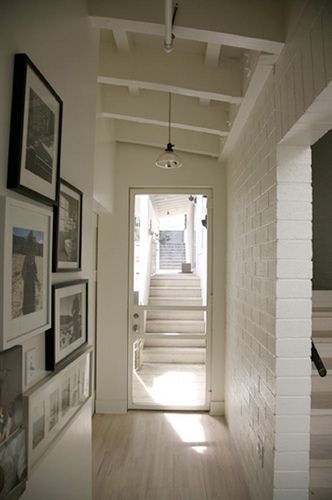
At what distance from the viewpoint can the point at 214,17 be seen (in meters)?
1.65

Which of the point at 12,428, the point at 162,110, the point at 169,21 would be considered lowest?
the point at 12,428

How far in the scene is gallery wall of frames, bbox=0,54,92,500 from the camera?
2.99 ft

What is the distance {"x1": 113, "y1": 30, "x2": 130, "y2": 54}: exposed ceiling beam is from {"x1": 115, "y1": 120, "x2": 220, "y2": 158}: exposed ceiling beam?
1.20 metres

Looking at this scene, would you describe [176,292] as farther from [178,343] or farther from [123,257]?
[123,257]

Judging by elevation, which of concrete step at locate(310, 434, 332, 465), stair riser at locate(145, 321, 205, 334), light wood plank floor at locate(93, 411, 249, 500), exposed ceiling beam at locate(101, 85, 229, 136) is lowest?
light wood plank floor at locate(93, 411, 249, 500)

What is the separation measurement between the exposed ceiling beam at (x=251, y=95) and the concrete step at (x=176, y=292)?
1.66 metres

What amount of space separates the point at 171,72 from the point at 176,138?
1.13 metres

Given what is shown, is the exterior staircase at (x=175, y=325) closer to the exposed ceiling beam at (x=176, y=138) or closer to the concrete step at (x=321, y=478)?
the exposed ceiling beam at (x=176, y=138)

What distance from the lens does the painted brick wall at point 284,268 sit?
1.43 m

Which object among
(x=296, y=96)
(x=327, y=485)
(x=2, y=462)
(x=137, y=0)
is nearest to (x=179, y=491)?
(x=327, y=485)

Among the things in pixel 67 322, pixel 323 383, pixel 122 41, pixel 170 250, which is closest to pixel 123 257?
pixel 170 250

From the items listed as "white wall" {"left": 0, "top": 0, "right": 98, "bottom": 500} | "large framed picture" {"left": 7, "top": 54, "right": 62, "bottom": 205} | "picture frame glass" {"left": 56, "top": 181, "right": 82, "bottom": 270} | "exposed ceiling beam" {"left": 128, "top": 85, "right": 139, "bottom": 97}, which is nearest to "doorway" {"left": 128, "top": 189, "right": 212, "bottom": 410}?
"exposed ceiling beam" {"left": 128, "top": 85, "right": 139, "bottom": 97}

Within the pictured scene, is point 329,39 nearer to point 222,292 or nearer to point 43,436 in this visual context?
point 43,436

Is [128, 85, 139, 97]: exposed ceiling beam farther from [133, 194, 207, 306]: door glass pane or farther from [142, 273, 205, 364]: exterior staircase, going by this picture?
[142, 273, 205, 364]: exterior staircase
